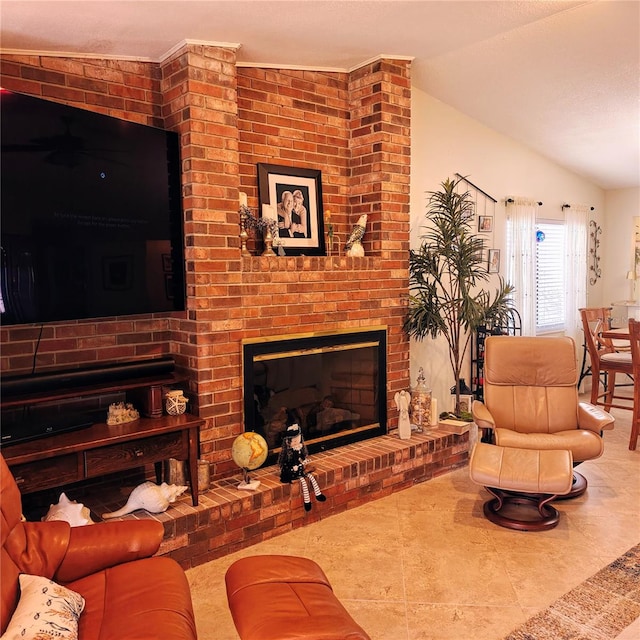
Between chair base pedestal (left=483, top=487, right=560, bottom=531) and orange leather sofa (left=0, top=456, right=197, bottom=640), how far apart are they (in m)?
2.05

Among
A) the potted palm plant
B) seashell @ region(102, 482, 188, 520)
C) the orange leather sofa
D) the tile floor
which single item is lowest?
the tile floor

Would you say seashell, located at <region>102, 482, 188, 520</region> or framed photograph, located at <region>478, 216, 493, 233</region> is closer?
seashell, located at <region>102, 482, 188, 520</region>

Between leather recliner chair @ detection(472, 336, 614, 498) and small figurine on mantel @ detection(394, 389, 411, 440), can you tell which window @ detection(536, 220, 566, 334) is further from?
small figurine on mantel @ detection(394, 389, 411, 440)

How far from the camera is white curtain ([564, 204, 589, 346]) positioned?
6.89 m

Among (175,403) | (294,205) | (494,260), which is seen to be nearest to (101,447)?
(175,403)

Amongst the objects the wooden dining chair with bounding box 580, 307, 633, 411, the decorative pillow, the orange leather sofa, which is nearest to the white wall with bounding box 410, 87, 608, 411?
the wooden dining chair with bounding box 580, 307, 633, 411

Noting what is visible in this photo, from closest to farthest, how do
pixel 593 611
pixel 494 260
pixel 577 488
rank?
pixel 593 611 < pixel 577 488 < pixel 494 260

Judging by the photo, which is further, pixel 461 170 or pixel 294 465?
pixel 461 170

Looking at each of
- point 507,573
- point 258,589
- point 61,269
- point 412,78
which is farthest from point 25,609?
point 412,78

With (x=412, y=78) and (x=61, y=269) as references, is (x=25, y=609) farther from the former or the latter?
(x=412, y=78)

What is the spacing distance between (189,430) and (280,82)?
2.38 metres

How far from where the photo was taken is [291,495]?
3.43 m

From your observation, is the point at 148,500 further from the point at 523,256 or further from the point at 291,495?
the point at 523,256

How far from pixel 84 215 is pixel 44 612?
181 cm
